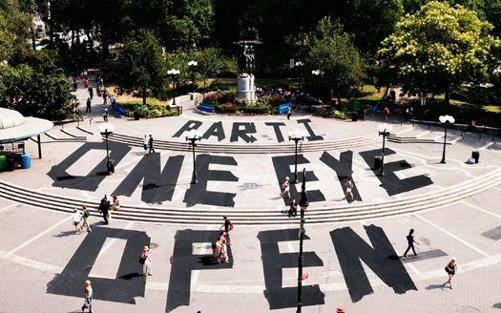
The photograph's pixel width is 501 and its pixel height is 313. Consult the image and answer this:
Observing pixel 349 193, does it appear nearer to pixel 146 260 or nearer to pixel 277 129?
pixel 146 260

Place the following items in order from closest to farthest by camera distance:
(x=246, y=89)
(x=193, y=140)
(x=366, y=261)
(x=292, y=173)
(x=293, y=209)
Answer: (x=366, y=261) < (x=293, y=209) < (x=193, y=140) < (x=292, y=173) < (x=246, y=89)

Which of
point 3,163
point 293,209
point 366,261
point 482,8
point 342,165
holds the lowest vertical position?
point 366,261

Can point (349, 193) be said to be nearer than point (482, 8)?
Yes

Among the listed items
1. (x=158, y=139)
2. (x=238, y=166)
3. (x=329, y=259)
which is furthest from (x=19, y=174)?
(x=329, y=259)

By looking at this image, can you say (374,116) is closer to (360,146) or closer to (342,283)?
(360,146)

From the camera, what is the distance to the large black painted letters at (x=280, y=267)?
22797mm

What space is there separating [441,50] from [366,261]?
2844 cm

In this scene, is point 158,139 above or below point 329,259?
above

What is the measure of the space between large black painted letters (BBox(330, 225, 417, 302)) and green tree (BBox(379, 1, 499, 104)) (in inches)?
947

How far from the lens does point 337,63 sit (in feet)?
171

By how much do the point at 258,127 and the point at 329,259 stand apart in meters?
24.0

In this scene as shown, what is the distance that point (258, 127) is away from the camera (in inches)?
1919

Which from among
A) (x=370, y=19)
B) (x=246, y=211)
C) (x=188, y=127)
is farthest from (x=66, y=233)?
(x=370, y=19)

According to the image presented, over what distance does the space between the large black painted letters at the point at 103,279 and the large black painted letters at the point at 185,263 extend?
1369mm
